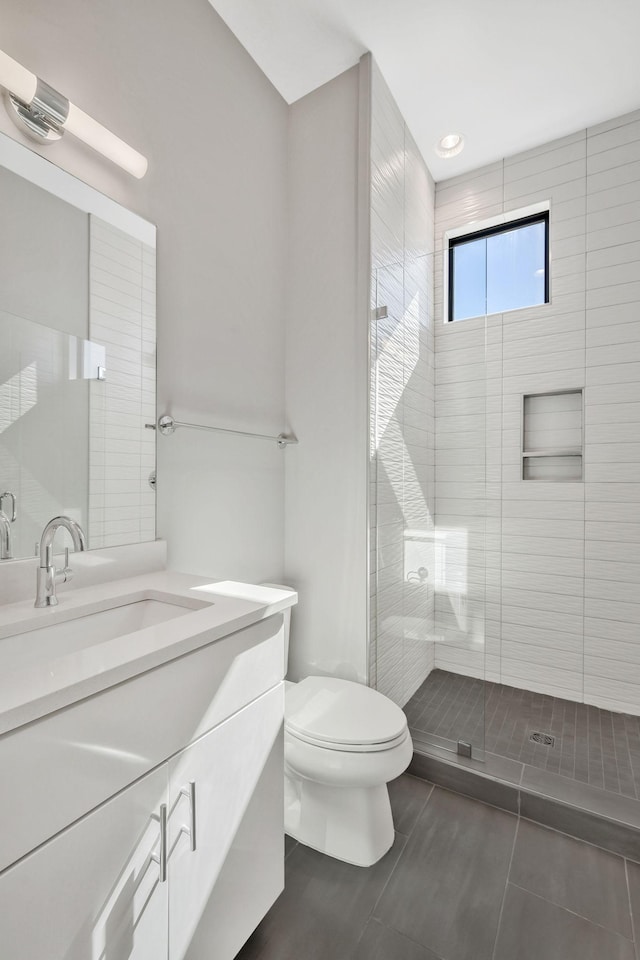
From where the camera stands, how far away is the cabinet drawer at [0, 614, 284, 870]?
594mm

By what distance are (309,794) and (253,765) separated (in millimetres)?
560

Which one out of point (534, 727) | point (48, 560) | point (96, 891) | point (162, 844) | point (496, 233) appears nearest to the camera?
point (96, 891)

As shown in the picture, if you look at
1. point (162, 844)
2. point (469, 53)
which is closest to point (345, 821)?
point (162, 844)

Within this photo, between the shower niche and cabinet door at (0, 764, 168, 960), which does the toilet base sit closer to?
cabinet door at (0, 764, 168, 960)

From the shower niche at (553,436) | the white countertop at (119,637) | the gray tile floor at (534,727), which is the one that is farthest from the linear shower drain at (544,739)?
the white countertop at (119,637)

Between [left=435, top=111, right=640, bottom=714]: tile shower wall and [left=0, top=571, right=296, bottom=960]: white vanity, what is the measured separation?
1213 millimetres

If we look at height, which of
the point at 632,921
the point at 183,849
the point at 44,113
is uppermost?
the point at 44,113

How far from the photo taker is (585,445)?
2.32 m

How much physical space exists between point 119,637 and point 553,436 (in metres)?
2.30

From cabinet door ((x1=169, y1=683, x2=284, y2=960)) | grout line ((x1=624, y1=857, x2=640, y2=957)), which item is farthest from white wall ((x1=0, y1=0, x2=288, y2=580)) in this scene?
grout line ((x1=624, y1=857, x2=640, y2=957))

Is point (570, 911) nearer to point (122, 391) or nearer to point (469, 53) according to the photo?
point (122, 391)

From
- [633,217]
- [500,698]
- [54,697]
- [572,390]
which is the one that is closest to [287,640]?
[500,698]

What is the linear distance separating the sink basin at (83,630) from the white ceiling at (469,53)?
6.97 ft

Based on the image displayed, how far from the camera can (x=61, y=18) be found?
1174 mm
